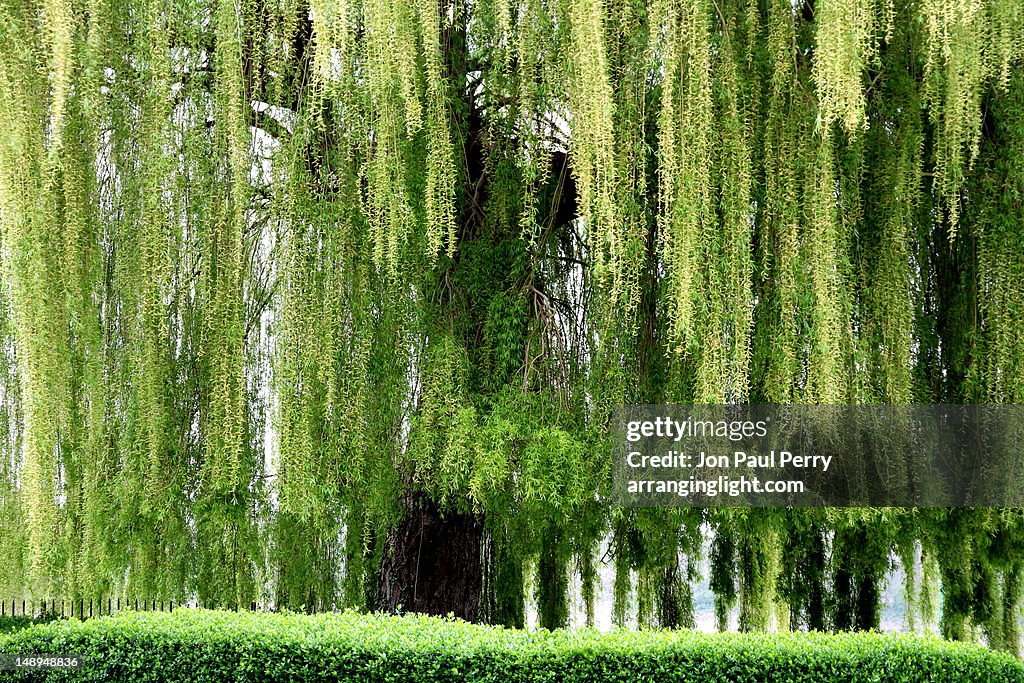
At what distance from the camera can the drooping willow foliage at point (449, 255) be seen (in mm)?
4020

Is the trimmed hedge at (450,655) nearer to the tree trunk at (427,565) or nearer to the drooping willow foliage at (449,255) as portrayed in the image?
the drooping willow foliage at (449,255)

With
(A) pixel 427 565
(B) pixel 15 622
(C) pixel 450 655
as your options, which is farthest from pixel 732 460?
(B) pixel 15 622

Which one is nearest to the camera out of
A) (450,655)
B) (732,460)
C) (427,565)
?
(450,655)

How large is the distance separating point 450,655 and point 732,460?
149cm

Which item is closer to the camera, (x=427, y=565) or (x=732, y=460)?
(x=732, y=460)

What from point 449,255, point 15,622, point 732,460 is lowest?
point 15,622

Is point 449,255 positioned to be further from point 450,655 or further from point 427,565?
point 427,565

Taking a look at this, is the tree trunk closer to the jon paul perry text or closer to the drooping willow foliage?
the drooping willow foliage

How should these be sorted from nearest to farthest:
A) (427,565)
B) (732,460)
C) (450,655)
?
(450,655) < (732,460) < (427,565)

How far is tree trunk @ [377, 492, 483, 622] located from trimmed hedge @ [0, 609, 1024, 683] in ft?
3.67

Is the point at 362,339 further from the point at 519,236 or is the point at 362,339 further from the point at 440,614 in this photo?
the point at 440,614

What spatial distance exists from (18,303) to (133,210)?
691mm

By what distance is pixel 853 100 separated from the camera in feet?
11.9

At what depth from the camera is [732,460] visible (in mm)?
4363
